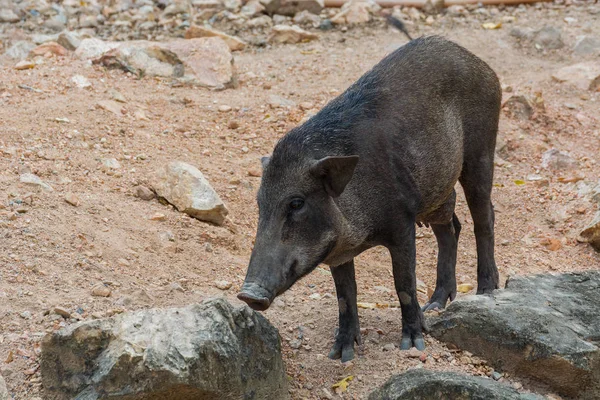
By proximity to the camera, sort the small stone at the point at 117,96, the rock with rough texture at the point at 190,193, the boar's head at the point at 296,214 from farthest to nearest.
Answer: the small stone at the point at 117,96 → the rock with rough texture at the point at 190,193 → the boar's head at the point at 296,214

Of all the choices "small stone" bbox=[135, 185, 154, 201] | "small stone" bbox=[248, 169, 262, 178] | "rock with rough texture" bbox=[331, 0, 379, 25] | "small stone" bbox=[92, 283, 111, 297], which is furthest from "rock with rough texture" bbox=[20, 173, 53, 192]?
"rock with rough texture" bbox=[331, 0, 379, 25]

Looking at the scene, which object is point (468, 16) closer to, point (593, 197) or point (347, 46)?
point (347, 46)

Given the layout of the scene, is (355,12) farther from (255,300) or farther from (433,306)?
(255,300)

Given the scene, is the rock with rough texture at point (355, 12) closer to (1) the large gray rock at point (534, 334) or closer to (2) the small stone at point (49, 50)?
(2) the small stone at point (49, 50)

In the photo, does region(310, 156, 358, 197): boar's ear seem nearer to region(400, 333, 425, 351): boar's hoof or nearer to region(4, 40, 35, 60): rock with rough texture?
region(400, 333, 425, 351): boar's hoof

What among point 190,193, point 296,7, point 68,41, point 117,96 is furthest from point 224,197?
point 296,7

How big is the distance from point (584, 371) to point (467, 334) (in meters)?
0.70

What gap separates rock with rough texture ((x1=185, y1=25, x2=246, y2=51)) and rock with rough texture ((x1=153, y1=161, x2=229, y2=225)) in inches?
167

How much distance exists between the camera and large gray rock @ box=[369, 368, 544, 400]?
4711 mm

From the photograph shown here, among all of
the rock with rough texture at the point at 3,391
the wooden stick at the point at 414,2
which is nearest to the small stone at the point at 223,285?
the rock with rough texture at the point at 3,391

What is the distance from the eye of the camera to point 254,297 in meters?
4.51

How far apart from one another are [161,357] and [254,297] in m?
0.55

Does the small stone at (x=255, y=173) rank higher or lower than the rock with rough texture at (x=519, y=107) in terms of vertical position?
lower

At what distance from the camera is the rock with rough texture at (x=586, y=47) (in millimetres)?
11812
